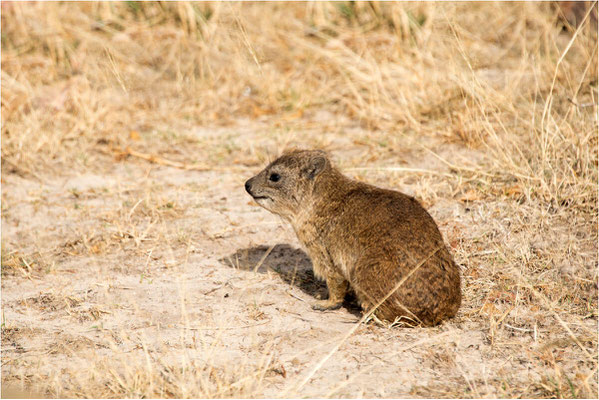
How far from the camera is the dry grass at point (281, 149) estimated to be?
412 centimetres

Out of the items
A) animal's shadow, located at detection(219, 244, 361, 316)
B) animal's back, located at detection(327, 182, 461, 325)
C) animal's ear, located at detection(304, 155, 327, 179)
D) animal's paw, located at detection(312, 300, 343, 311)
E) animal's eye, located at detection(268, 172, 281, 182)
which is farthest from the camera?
animal's shadow, located at detection(219, 244, 361, 316)

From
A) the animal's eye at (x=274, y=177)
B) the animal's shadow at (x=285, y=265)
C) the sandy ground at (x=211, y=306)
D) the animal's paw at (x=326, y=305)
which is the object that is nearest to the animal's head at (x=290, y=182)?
the animal's eye at (x=274, y=177)

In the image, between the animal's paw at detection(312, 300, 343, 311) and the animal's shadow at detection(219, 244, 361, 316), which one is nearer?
the animal's paw at detection(312, 300, 343, 311)

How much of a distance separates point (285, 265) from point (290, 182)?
2.59 feet

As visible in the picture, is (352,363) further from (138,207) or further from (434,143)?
(434,143)

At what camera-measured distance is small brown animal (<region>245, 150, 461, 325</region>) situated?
14.2 feet

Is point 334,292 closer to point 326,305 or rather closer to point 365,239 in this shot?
point 326,305

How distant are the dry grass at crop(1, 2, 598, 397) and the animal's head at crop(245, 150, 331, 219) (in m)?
0.77

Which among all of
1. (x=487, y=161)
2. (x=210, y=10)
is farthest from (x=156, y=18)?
(x=487, y=161)

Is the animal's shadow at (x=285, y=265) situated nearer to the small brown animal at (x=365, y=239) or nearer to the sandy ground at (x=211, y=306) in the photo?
the sandy ground at (x=211, y=306)

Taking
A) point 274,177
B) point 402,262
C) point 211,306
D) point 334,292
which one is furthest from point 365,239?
point 211,306

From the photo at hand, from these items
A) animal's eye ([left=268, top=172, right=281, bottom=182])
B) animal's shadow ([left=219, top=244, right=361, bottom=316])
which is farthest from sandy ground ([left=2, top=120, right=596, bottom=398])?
animal's eye ([left=268, top=172, right=281, bottom=182])

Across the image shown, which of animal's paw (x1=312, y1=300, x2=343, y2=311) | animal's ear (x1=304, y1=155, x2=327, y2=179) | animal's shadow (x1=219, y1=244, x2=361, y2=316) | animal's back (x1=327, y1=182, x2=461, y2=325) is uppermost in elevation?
animal's ear (x1=304, y1=155, x2=327, y2=179)

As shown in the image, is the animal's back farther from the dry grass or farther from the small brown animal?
the dry grass
